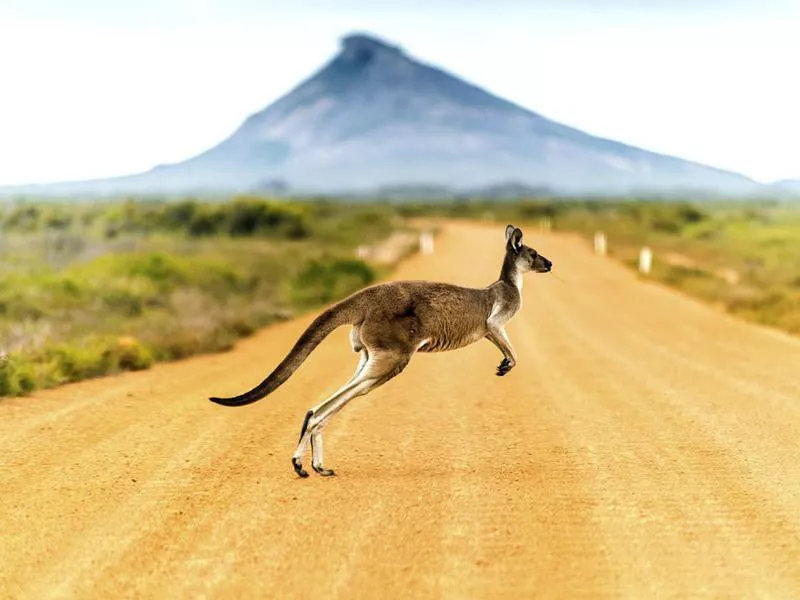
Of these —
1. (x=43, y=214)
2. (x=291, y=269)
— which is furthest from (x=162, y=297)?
(x=43, y=214)

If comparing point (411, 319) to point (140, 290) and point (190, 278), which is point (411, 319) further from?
point (190, 278)

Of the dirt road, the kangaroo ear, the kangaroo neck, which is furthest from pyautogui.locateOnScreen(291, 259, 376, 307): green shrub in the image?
the kangaroo ear

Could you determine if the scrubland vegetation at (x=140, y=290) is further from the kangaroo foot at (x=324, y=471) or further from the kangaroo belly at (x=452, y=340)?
the kangaroo belly at (x=452, y=340)

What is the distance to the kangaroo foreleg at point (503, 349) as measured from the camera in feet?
21.0

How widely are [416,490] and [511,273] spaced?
205 cm

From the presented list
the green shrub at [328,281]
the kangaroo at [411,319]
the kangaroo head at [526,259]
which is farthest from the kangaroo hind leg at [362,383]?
the green shrub at [328,281]

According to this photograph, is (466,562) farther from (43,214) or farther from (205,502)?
(43,214)

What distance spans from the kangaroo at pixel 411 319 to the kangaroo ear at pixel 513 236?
4cm

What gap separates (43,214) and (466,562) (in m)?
58.0

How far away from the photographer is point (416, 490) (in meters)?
7.98

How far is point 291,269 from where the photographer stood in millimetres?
35312

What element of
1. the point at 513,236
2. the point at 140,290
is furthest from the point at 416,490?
the point at 140,290

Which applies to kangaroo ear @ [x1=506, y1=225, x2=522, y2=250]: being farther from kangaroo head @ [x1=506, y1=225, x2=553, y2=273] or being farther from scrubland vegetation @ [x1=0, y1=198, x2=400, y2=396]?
scrubland vegetation @ [x1=0, y1=198, x2=400, y2=396]

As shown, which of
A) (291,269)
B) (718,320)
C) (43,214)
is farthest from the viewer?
(43,214)
